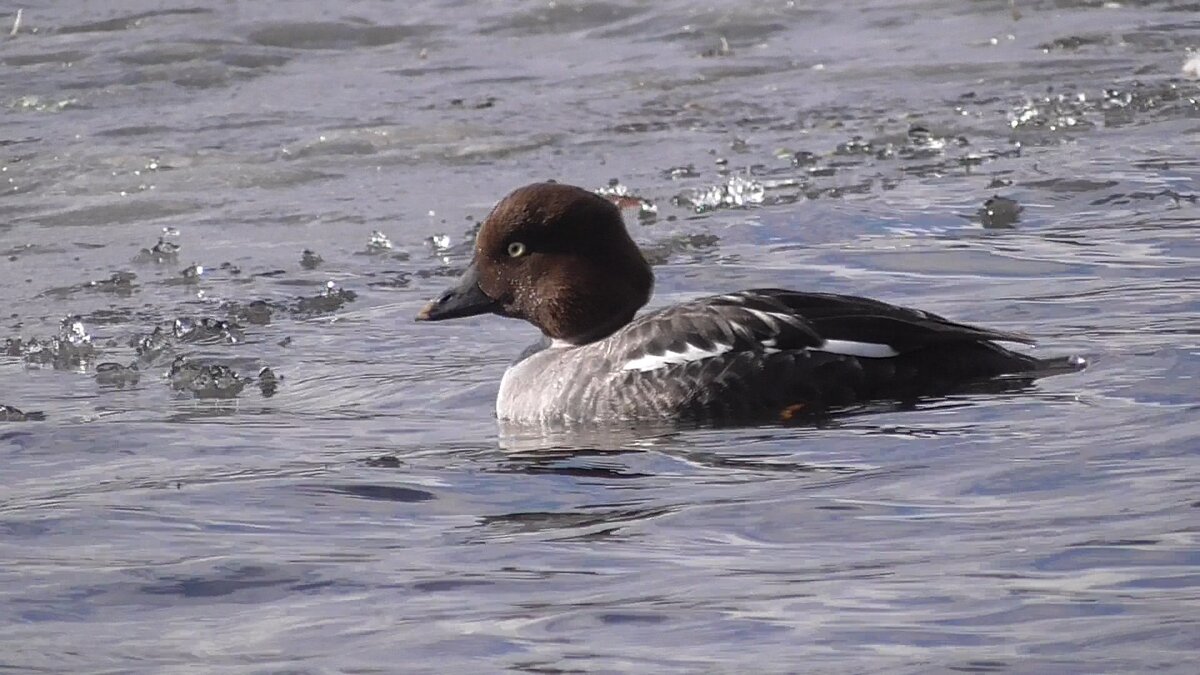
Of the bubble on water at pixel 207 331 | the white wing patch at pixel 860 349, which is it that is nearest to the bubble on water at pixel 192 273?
the bubble on water at pixel 207 331

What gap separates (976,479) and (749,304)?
63.7 inches

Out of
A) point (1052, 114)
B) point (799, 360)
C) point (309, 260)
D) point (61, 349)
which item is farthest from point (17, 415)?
point (1052, 114)

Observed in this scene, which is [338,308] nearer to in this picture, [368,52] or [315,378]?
[315,378]

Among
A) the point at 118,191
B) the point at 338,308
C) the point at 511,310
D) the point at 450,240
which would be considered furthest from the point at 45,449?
the point at 118,191

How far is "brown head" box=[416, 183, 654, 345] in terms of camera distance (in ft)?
27.1

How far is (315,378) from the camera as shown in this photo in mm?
8570

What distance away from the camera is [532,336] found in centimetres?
959

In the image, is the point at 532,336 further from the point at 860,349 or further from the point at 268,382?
the point at 860,349

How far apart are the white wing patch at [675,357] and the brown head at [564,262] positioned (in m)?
0.72

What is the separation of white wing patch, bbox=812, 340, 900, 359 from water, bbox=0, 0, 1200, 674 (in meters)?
0.27

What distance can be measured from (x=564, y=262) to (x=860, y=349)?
1.38 m

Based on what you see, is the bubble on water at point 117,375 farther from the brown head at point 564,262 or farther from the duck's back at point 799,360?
the duck's back at point 799,360

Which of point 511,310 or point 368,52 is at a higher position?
point 368,52

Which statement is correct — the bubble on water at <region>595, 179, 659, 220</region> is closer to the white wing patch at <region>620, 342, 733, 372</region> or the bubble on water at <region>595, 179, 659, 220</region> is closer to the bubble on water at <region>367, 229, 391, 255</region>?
the bubble on water at <region>367, 229, 391, 255</region>
